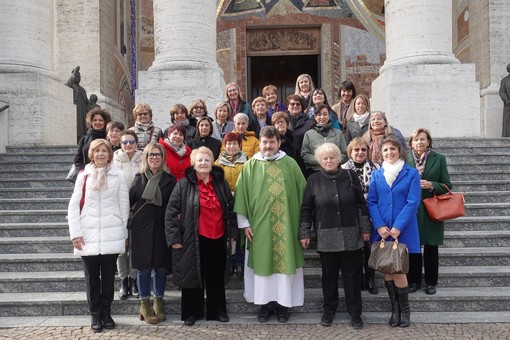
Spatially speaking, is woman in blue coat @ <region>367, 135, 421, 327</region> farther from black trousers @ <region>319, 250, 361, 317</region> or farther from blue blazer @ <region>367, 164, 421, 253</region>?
black trousers @ <region>319, 250, 361, 317</region>

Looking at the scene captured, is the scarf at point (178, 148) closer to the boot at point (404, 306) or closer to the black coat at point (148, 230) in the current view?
the black coat at point (148, 230)

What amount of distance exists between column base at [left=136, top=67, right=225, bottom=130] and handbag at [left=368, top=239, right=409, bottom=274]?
18.0ft

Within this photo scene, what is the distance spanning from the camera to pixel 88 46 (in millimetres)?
14242

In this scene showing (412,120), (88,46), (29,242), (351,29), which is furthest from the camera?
(351,29)

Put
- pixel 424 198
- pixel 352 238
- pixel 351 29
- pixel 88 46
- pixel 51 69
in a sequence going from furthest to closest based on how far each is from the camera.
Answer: pixel 351 29 → pixel 88 46 → pixel 51 69 → pixel 424 198 → pixel 352 238

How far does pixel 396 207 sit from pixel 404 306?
0.91m

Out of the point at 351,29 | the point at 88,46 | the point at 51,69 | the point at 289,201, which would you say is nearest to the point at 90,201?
the point at 289,201

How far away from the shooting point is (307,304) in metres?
5.05

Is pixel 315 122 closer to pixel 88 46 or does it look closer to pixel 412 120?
pixel 412 120

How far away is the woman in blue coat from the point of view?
4.55 meters

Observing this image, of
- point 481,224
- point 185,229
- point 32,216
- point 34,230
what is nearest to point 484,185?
point 481,224

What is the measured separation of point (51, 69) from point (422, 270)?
8098mm

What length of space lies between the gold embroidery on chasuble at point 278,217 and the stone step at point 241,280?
82 cm

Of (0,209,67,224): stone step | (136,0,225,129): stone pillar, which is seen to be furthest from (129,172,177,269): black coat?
(136,0,225,129): stone pillar
